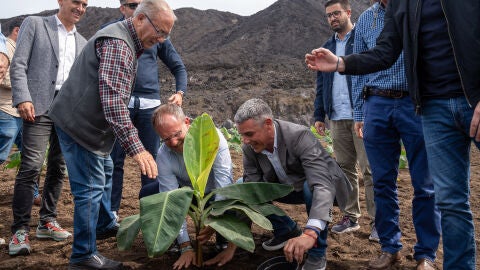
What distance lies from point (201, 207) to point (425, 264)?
1.23 meters

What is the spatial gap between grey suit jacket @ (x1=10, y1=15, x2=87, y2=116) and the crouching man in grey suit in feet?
4.28

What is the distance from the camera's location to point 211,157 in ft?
7.97

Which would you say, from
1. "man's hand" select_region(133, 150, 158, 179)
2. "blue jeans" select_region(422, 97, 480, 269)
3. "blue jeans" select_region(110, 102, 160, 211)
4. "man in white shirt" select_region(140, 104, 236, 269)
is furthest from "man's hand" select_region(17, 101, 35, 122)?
"blue jeans" select_region(422, 97, 480, 269)

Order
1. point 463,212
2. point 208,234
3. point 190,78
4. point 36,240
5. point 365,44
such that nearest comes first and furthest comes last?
point 463,212
point 208,234
point 365,44
point 36,240
point 190,78

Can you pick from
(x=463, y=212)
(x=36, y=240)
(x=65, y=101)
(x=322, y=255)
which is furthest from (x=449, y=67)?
(x=36, y=240)

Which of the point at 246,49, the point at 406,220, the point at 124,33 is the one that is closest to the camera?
the point at 124,33

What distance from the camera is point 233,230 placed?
218 centimetres

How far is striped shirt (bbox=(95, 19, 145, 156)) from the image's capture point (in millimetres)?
2168

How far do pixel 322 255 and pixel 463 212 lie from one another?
791 mm

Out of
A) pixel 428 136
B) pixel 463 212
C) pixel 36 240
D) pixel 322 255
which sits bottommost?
pixel 36 240

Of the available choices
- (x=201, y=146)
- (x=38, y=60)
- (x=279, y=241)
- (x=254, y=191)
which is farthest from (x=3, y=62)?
(x=279, y=241)

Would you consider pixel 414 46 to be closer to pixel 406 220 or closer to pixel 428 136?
pixel 428 136

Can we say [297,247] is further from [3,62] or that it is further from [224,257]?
[3,62]

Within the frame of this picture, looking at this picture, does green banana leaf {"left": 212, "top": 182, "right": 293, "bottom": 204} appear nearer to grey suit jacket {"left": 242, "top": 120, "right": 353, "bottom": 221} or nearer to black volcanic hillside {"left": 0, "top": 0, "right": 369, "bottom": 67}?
grey suit jacket {"left": 242, "top": 120, "right": 353, "bottom": 221}
